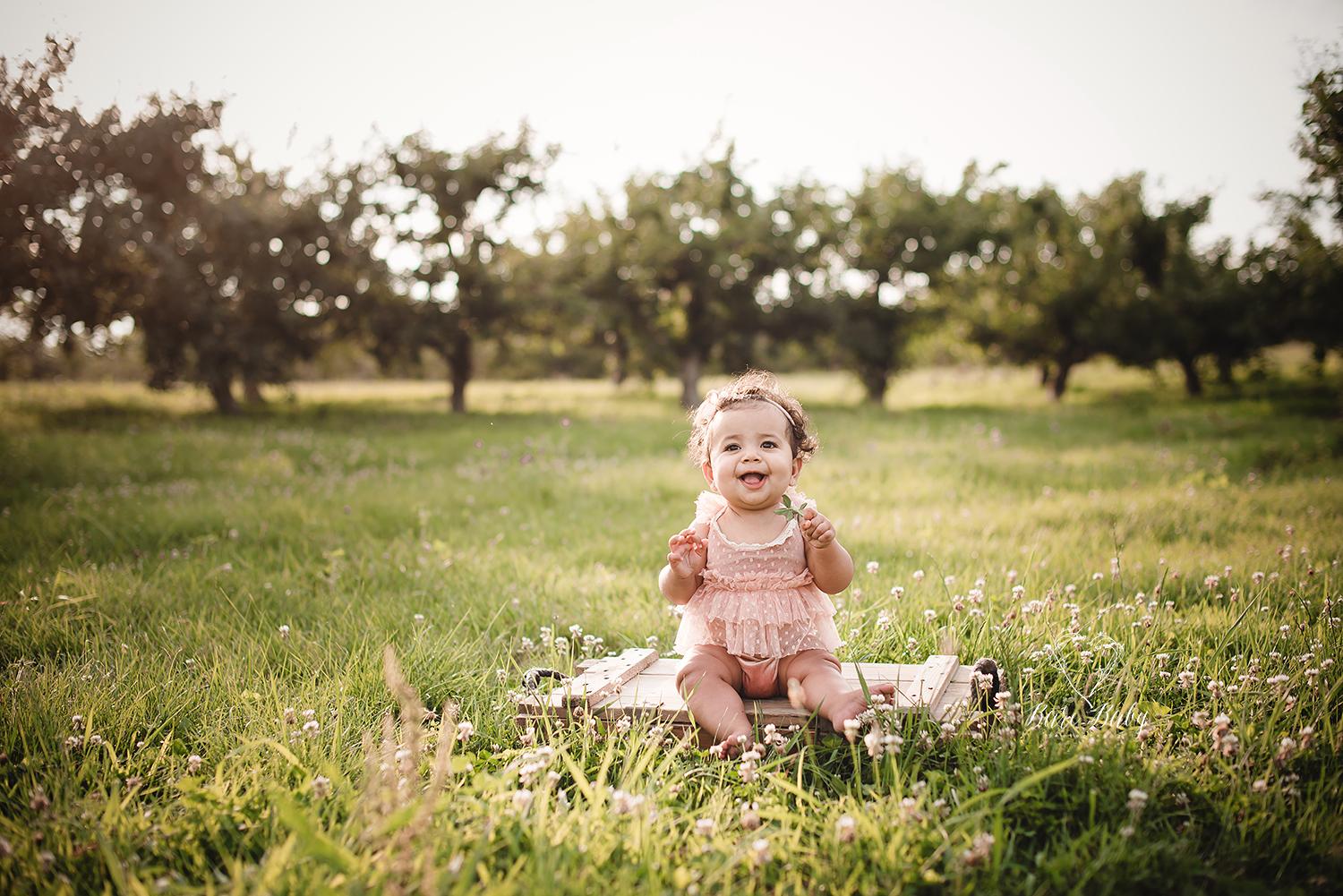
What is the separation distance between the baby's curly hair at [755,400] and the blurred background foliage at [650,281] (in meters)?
14.3

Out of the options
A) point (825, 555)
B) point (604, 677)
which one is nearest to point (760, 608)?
Answer: point (825, 555)

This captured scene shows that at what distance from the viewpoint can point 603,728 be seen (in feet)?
9.41

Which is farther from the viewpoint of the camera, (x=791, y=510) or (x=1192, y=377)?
(x=1192, y=377)

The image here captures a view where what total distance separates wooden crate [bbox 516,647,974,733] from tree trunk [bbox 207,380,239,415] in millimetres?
20022

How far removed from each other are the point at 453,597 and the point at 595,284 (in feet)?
65.2

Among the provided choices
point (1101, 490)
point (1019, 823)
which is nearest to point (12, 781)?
point (1019, 823)

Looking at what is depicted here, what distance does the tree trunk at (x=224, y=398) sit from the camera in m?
19.3

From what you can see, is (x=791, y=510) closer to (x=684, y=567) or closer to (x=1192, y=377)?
(x=684, y=567)

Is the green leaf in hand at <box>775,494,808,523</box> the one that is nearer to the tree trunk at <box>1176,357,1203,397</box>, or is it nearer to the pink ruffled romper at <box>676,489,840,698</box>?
the pink ruffled romper at <box>676,489,840,698</box>

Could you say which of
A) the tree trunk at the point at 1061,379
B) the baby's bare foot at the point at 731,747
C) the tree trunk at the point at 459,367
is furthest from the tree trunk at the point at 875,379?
the baby's bare foot at the point at 731,747

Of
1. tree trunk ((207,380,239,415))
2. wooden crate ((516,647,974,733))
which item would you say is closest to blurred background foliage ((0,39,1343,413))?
tree trunk ((207,380,239,415))

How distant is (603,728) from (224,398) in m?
21.5

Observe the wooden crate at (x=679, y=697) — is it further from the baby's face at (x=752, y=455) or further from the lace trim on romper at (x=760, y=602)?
the baby's face at (x=752, y=455)

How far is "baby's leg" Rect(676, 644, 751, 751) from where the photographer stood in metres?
2.73
